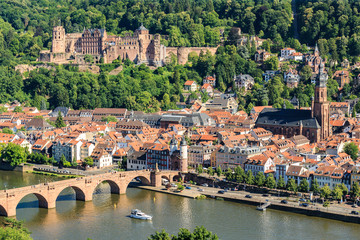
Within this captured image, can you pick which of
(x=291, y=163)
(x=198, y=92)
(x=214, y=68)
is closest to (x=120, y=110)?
(x=198, y=92)

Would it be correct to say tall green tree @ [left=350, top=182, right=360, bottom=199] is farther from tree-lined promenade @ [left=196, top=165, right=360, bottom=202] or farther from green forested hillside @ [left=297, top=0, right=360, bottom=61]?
green forested hillside @ [left=297, top=0, right=360, bottom=61]

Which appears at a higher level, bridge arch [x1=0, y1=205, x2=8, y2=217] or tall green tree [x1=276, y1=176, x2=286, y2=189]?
tall green tree [x1=276, y1=176, x2=286, y2=189]

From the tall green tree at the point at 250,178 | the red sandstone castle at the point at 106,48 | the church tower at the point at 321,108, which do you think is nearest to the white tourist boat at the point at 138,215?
the tall green tree at the point at 250,178

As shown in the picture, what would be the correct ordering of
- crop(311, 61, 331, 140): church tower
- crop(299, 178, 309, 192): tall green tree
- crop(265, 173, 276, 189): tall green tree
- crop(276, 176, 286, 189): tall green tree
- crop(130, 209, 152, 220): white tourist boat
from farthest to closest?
crop(311, 61, 331, 140): church tower < crop(265, 173, 276, 189): tall green tree < crop(276, 176, 286, 189): tall green tree < crop(299, 178, 309, 192): tall green tree < crop(130, 209, 152, 220): white tourist boat

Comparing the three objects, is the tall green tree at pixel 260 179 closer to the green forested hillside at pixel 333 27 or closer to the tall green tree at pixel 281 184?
the tall green tree at pixel 281 184

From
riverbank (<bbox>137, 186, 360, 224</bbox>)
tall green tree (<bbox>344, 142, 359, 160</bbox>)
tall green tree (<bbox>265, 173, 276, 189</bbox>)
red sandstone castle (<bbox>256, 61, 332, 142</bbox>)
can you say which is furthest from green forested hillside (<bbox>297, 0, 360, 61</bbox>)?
riverbank (<bbox>137, 186, 360, 224</bbox>)

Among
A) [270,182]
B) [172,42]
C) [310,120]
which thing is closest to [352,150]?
[310,120]

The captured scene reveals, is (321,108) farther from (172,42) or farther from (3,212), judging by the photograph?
(172,42)
